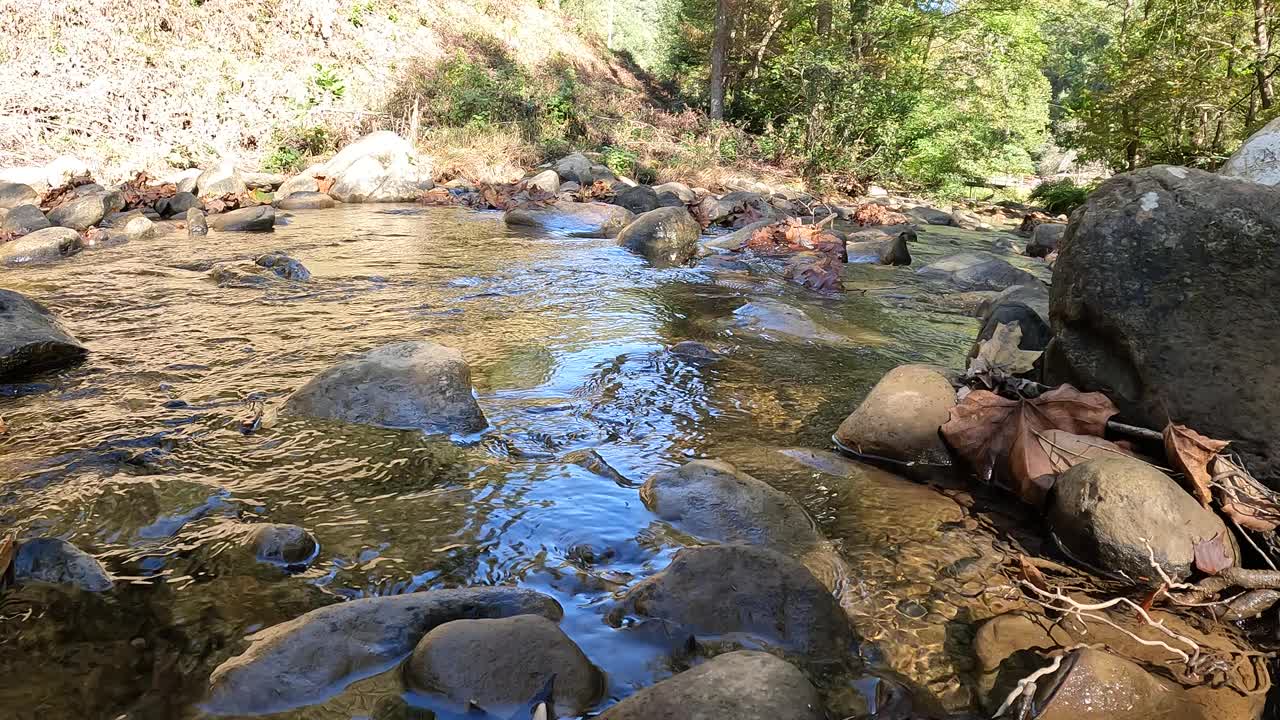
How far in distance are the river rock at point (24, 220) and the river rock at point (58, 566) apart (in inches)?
351

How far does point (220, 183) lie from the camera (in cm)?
1326

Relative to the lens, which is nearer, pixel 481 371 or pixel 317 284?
pixel 481 371

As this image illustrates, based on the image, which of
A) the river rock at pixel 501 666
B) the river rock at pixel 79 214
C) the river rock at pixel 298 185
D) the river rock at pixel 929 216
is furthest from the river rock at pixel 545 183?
the river rock at pixel 501 666

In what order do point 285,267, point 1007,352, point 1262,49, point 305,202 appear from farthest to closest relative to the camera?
1. point 1262,49
2. point 305,202
3. point 285,267
4. point 1007,352

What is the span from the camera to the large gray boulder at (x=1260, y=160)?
26.4ft

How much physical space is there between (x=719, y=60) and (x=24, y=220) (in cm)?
1959

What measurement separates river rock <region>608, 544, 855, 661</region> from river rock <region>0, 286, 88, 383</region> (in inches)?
152

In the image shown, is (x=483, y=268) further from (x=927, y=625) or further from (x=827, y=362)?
(x=927, y=625)

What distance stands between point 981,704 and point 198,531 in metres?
2.59

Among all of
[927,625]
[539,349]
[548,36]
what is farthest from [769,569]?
[548,36]

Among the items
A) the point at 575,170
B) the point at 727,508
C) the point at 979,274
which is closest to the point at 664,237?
the point at 979,274

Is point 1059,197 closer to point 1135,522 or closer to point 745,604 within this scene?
point 1135,522

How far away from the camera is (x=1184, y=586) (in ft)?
8.82

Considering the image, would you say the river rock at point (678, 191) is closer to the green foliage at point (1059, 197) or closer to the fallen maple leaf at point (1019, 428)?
the green foliage at point (1059, 197)
